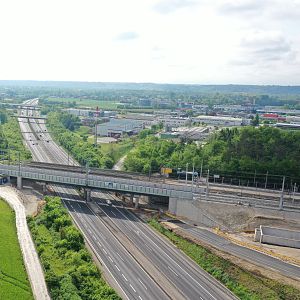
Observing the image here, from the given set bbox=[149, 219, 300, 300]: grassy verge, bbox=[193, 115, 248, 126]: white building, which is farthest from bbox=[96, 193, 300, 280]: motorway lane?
bbox=[193, 115, 248, 126]: white building

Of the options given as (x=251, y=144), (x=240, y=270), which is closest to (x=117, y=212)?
(x=240, y=270)

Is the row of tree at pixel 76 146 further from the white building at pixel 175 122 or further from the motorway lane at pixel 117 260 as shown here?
the white building at pixel 175 122

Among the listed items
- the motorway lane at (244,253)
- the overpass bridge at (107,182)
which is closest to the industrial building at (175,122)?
the overpass bridge at (107,182)

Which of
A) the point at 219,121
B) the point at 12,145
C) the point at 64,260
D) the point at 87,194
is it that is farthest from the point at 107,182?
the point at 219,121

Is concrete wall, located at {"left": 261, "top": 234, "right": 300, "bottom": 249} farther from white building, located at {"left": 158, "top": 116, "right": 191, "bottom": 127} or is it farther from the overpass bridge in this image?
white building, located at {"left": 158, "top": 116, "right": 191, "bottom": 127}

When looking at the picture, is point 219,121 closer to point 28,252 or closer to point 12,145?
point 12,145

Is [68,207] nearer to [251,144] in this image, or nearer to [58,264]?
[58,264]
